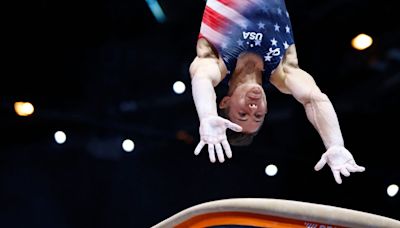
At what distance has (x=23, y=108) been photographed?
4.77 metres

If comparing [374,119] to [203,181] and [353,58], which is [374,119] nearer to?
[353,58]

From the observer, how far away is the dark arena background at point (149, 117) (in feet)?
15.6

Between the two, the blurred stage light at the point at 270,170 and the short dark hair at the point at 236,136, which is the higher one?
the blurred stage light at the point at 270,170

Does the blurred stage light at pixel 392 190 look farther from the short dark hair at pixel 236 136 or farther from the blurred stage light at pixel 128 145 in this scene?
the short dark hair at pixel 236 136

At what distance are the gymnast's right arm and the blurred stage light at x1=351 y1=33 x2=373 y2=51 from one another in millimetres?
1938

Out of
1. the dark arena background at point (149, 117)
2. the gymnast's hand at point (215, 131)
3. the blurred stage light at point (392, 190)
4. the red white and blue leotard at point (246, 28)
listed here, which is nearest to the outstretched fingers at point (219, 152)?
the gymnast's hand at point (215, 131)

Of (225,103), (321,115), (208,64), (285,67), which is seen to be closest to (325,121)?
(321,115)

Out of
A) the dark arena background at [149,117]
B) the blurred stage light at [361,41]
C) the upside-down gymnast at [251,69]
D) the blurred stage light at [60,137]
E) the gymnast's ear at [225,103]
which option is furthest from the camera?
the blurred stage light at [361,41]

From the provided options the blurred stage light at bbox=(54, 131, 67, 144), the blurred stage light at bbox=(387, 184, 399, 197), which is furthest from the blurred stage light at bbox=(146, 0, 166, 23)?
the blurred stage light at bbox=(387, 184, 399, 197)

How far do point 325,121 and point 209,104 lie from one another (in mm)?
Result: 527

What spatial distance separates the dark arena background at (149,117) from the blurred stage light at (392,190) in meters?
0.06

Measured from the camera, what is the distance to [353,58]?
16.9 ft

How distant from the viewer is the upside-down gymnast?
10.8ft

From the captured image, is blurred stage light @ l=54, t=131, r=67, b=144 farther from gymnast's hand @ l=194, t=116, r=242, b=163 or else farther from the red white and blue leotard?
gymnast's hand @ l=194, t=116, r=242, b=163
